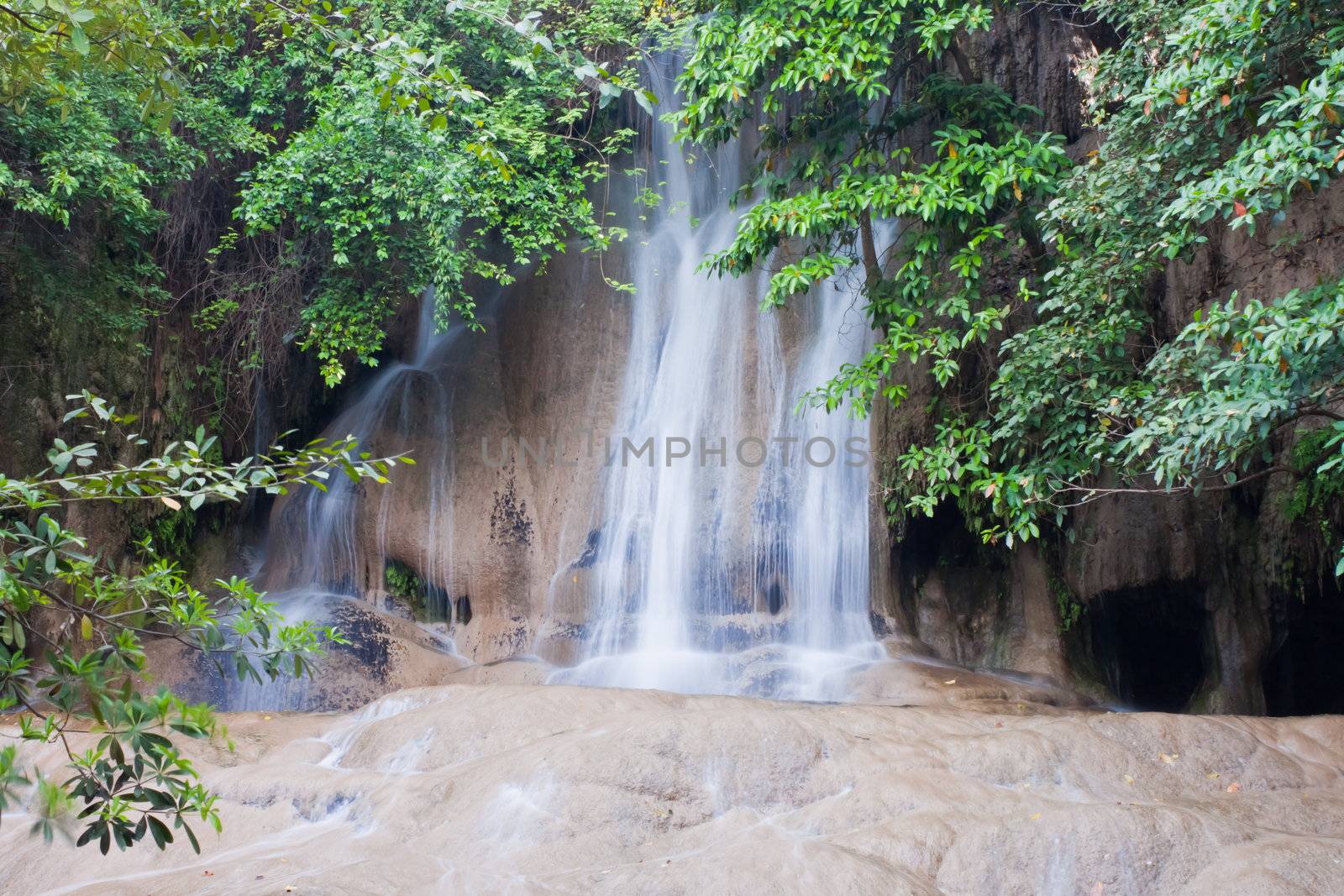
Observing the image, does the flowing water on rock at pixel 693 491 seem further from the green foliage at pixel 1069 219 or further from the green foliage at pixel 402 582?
the green foliage at pixel 1069 219

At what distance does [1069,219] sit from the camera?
26.0ft

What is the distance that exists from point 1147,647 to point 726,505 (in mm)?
4594

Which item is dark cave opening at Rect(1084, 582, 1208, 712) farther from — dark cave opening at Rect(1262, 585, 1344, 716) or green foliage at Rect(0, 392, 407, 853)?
green foliage at Rect(0, 392, 407, 853)

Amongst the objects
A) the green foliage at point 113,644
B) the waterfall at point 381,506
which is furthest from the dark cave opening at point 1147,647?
the green foliage at point 113,644

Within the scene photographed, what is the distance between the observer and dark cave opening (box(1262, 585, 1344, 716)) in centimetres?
965

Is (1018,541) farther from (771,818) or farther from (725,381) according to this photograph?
(771,818)

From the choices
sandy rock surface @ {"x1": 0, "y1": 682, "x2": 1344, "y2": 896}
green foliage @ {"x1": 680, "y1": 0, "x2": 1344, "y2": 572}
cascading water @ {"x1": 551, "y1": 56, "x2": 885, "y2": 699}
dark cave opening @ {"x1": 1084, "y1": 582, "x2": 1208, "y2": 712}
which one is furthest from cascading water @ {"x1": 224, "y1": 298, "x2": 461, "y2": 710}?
dark cave opening @ {"x1": 1084, "y1": 582, "x2": 1208, "y2": 712}

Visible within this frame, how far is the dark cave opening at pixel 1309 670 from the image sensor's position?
9648 millimetres

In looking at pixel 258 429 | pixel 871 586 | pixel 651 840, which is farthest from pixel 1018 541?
pixel 258 429

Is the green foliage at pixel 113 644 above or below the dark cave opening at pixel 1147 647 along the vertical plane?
above

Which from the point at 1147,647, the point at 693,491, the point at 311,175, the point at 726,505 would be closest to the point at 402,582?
the point at 693,491

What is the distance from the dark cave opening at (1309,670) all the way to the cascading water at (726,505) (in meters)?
3.87

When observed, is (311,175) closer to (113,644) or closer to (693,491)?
(693,491)

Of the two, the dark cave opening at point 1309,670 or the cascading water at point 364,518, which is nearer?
the dark cave opening at point 1309,670
